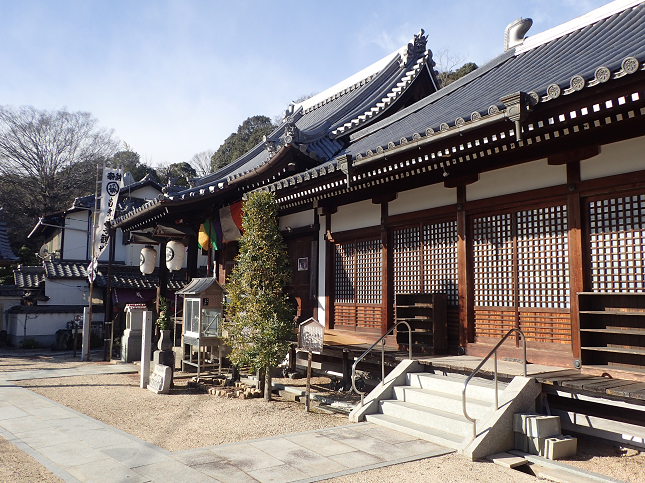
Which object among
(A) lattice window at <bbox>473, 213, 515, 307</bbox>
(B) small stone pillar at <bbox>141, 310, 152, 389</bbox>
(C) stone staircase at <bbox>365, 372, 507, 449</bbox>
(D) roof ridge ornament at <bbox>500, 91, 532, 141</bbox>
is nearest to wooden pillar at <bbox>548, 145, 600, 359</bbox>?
(A) lattice window at <bbox>473, 213, 515, 307</bbox>

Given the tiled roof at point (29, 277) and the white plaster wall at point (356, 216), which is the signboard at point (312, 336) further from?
the tiled roof at point (29, 277)

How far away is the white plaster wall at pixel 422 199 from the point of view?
9008 mm

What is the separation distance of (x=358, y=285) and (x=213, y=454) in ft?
18.9

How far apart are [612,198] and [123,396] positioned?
31.0ft

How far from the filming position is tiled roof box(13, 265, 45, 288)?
2639cm

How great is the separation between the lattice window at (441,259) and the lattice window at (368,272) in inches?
49.5

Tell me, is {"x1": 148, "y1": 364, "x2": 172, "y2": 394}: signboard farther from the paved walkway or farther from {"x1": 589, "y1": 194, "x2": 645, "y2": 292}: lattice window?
{"x1": 589, "y1": 194, "x2": 645, "y2": 292}: lattice window

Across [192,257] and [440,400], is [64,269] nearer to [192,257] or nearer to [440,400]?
[192,257]

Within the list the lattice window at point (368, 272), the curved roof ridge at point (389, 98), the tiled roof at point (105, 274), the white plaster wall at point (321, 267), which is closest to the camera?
the lattice window at point (368, 272)

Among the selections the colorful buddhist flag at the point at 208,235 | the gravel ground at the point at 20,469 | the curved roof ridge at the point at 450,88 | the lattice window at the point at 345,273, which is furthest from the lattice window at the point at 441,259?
the colorful buddhist flag at the point at 208,235

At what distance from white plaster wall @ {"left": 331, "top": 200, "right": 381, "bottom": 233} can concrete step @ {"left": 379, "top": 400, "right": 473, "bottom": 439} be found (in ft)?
13.8

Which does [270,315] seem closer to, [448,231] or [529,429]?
[448,231]

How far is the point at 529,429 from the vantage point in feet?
18.7

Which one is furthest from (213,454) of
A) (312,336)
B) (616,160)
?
(616,160)
